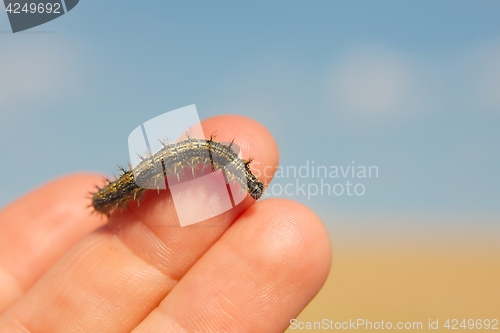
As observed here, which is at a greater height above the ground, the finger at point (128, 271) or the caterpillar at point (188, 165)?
the caterpillar at point (188, 165)

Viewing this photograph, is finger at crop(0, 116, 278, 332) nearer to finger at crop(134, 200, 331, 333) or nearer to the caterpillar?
the caterpillar

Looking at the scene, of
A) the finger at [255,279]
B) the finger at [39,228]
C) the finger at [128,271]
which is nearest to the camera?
the finger at [255,279]

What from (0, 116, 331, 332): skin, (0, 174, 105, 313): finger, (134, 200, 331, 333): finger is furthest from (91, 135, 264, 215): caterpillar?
(0, 174, 105, 313): finger

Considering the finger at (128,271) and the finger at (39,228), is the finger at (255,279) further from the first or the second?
the finger at (39,228)

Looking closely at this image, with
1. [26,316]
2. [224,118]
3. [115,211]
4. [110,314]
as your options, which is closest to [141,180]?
[115,211]

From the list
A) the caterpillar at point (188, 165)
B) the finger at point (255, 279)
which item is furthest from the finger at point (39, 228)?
the finger at point (255, 279)

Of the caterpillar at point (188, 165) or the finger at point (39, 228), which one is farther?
the finger at point (39, 228)

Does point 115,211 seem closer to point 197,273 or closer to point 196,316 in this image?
point 197,273
